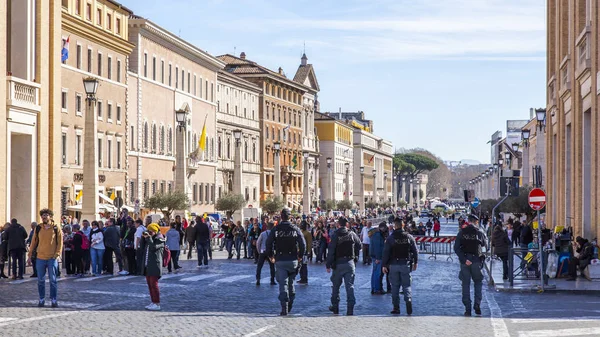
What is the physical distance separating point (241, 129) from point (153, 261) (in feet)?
275

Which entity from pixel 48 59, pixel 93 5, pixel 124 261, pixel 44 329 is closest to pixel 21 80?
pixel 48 59

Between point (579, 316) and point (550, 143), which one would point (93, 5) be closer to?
point (550, 143)

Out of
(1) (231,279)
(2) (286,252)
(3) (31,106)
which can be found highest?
(3) (31,106)

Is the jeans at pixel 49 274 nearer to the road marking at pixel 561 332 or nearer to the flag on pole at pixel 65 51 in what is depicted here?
the road marking at pixel 561 332

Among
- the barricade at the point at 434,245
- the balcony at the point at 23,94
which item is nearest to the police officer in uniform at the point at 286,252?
the balcony at the point at 23,94

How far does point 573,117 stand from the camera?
36969 millimetres

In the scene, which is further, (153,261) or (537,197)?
(537,197)

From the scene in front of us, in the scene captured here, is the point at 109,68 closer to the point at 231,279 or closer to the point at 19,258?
the point at 231,279

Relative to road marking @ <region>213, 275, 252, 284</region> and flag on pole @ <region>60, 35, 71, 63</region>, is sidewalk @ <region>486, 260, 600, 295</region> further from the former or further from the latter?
flag on pole @ <region>60, 35, 71, 63</region>

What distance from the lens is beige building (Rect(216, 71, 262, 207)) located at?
102812mm

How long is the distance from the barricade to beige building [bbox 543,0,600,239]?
6273 millimetres

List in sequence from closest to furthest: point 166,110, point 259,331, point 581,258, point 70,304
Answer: point 259,331
point 70,304
point 581,258
point 166,110

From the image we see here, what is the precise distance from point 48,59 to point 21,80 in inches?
97.5

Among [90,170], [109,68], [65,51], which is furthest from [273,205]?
[90,170]
